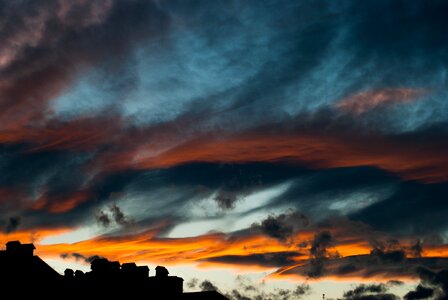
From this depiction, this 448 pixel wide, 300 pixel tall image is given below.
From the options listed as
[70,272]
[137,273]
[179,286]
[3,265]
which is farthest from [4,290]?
[179,286]

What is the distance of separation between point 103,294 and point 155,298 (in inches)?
253

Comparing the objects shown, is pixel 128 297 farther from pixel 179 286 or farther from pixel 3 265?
pixel 3 265

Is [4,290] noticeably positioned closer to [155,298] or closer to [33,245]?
[33,245]

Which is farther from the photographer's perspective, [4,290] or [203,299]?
[203,299]

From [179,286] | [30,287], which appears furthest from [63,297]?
[179,286]

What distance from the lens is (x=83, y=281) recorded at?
7069 centimetres

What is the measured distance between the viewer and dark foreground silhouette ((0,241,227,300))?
6462 centimetres

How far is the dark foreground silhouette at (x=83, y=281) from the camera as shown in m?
64.6

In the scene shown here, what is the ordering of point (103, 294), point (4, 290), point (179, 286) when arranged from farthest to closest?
1. point (179, 286)
2. point (103, 294)
3. point (4, 290)

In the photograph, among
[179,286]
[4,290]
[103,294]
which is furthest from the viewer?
[179,286]

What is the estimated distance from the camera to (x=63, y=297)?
221 ft

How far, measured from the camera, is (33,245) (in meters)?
66.2

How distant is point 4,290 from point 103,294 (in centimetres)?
1067

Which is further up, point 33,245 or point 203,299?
point 33,245
